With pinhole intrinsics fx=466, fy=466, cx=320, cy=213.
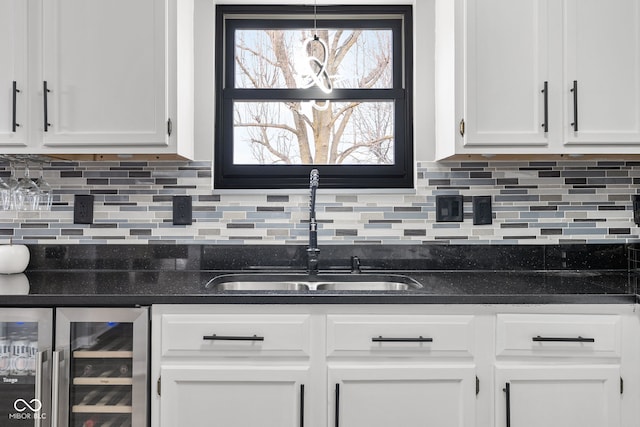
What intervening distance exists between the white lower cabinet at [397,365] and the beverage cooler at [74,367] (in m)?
0.07

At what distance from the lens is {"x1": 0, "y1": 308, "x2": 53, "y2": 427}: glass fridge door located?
57.4 inches

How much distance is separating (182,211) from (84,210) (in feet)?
1.39

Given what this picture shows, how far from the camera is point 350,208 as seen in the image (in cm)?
208

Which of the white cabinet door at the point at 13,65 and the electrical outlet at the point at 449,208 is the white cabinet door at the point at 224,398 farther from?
the white cabinet door at the point at 13,65

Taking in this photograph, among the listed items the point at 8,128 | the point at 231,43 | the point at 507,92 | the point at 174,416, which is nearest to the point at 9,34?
the point at 8,128

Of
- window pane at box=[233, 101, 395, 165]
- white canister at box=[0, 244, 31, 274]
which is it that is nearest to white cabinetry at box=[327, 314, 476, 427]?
window pane at box=[233, 101, 395, 165]

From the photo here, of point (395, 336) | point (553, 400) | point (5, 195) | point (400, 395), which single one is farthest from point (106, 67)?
point (553, 400)

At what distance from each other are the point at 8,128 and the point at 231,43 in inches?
39.5

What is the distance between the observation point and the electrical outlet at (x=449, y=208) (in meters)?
2.07

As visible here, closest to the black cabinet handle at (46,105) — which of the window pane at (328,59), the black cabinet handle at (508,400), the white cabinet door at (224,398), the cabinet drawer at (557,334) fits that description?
the window pane at (328,59)

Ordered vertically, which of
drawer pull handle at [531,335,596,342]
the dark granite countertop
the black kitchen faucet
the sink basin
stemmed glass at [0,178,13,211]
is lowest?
drawer pull handle at [531,335,596,342]

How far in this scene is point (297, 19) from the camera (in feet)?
7.20

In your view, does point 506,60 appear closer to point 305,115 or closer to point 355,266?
point 305,115

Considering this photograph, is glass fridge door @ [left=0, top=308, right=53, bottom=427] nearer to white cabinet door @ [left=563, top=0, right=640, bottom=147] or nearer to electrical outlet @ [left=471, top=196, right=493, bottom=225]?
electrical outlet @ [left=471, top=196, right=493, bottom=225]
